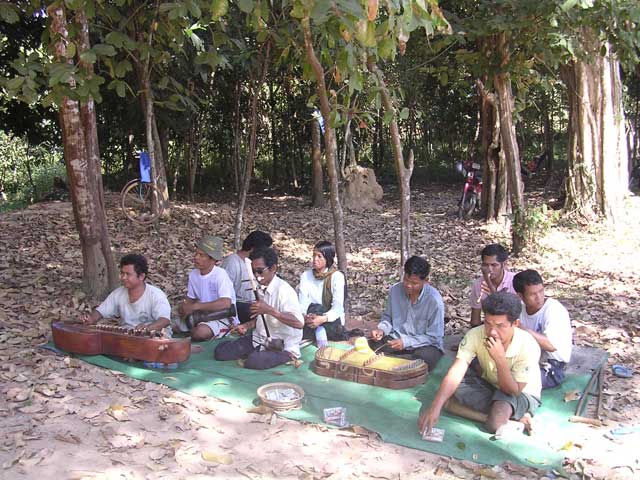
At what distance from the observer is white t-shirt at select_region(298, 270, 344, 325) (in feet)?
17.3

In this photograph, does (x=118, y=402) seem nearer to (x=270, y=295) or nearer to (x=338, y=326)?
(x=270, y=295)

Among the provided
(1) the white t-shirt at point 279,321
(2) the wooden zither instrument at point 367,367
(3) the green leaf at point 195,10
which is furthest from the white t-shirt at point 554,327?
(3) the green leaf at point 195,10

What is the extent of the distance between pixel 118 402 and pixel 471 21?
204 inches

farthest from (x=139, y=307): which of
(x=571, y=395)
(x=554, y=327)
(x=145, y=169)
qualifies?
(x=145, y=169)

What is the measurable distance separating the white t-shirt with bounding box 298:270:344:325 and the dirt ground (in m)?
1.17

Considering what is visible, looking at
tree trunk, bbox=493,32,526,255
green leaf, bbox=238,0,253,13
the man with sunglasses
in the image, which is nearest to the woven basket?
the man with sunglasses

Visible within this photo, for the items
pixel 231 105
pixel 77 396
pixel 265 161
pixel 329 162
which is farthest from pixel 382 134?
pixel 77 396

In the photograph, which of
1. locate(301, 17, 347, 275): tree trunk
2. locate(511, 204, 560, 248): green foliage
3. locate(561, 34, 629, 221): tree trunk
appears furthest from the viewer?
locate(561, 34, 629, 221): tree trunk

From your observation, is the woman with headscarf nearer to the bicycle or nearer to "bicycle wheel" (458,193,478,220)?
the bicycle

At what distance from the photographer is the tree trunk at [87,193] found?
19.0 ft

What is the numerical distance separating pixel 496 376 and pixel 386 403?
29.3 inches

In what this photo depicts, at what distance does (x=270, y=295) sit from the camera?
4.91m

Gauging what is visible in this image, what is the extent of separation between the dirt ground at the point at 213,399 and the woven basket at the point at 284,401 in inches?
3.5

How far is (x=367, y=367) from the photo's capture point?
14.8 ft
